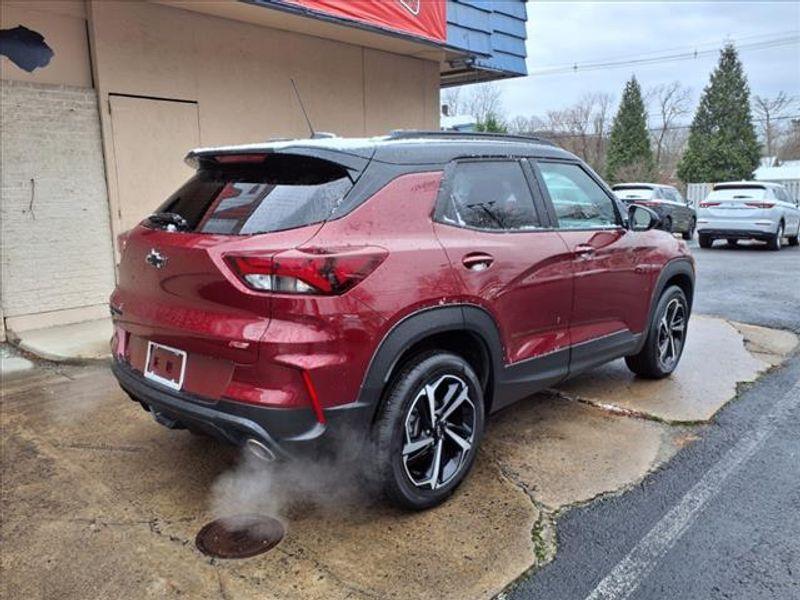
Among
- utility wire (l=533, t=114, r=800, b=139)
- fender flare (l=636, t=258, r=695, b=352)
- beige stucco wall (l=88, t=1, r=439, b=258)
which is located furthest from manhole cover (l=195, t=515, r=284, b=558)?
utility wire (l=533, t=114, r=800, b=139)

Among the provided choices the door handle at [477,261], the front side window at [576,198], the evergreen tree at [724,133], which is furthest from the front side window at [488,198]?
the evergreen tree at [724,133]

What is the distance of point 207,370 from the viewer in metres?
2.84

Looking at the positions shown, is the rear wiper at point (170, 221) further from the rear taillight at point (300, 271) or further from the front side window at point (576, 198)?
the front side window at point (576, 198)

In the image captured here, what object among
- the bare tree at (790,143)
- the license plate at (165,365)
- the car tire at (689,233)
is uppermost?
the bare tree at (790,143)

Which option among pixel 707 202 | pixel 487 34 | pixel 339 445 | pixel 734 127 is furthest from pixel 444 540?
pixel 734 127

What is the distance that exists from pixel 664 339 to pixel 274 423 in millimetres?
3584

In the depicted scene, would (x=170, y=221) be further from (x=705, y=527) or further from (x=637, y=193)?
(x=637, y=193)

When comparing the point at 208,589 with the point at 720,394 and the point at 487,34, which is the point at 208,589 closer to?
the point at 720,394

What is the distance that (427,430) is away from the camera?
3174 millimetres

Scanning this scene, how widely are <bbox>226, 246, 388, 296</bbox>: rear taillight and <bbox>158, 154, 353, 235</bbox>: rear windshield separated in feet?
0.58

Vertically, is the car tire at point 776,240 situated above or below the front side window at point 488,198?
below

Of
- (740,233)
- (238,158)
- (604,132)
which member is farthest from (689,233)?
(604,132)

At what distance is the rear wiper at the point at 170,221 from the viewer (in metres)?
3.11

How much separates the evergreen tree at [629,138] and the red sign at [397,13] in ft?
111
